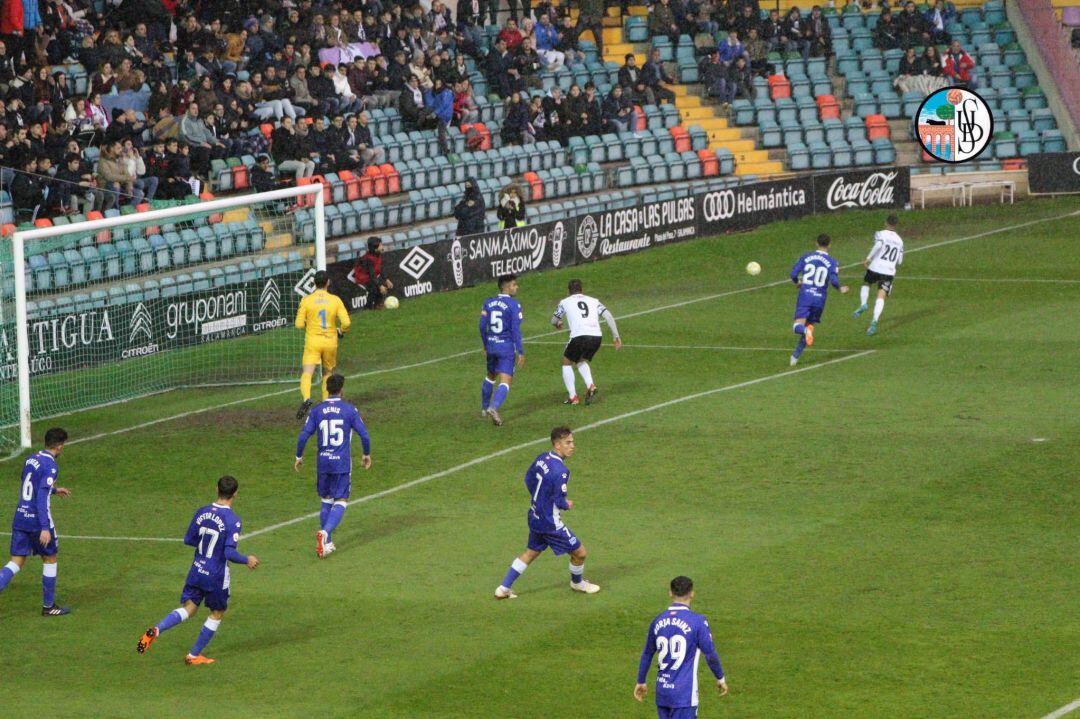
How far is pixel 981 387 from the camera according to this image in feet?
82.2

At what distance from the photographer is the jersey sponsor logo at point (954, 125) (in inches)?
1799

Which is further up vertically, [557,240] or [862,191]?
[862,191]

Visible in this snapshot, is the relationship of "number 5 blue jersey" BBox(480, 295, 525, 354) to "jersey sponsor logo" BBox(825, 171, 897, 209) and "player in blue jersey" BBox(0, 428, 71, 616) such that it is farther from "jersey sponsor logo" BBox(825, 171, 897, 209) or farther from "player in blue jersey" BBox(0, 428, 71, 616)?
"jersey sponsor logo" BBox(825, 171, 897, 209)

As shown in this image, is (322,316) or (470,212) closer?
(322,316)

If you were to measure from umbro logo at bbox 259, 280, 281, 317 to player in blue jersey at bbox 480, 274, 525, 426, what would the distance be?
6.75 metres

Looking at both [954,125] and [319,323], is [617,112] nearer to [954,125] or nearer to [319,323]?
[954,125]

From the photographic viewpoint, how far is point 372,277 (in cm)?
3284

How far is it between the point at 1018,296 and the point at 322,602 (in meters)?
19.7

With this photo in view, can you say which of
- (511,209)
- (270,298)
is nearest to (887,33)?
(511,209)

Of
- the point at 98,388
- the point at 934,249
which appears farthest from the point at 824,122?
the point at 98,388

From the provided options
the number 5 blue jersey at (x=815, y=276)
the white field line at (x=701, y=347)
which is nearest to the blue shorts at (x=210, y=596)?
the number 5 blue jersey at (x=815, y=276)

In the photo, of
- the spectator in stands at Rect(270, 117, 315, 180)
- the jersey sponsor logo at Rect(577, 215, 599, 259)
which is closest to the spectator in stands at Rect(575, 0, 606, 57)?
the jersey sponsor logo at Rect(577, 215, 599, 259)

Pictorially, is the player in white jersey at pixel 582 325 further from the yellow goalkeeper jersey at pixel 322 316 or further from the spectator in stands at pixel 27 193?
the spectator in stands at pixel 27 193

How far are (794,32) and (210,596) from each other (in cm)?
3639
